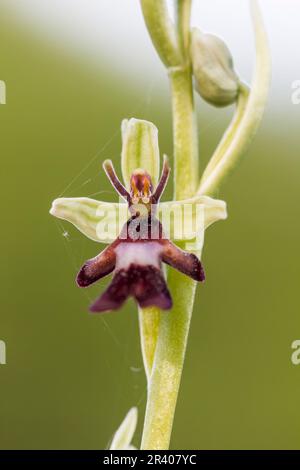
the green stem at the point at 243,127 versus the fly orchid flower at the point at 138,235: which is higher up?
the green stem at the point at 243,127

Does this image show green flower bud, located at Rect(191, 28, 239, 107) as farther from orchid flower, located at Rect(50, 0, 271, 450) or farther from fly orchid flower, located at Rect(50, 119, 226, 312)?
fly orchid flower, located at Rect(50, 119, 226, 312)

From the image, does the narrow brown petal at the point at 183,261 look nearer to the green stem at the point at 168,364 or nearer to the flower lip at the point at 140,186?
the green stem at the point at 168,364

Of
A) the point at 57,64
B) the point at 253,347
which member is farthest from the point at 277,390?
the point at 57,64

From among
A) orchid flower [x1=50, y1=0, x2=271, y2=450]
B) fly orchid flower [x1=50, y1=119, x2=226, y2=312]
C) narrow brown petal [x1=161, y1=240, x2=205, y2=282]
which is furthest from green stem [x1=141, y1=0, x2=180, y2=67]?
narrow brown petal [x1=161, y1=240, x2=205, y2=282]

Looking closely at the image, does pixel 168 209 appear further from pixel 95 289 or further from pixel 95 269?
pixel 95 289

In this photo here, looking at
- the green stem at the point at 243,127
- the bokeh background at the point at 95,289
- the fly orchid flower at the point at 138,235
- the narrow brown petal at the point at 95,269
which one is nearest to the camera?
the fly orchid flower at the point at 138,235

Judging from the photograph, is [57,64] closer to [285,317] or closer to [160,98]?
[160,98]

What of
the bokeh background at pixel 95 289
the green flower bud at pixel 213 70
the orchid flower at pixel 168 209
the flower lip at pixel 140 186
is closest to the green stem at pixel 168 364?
the orchid flower at pixel 168 209
